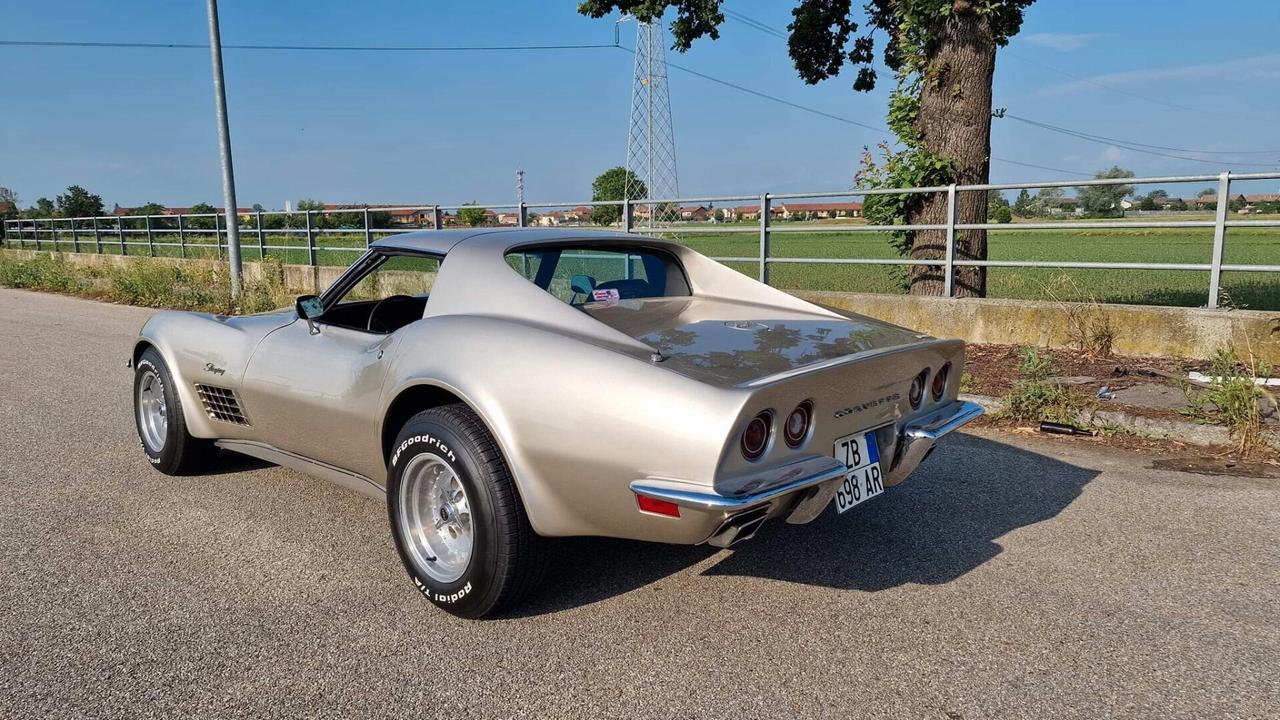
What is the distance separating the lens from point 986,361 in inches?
289

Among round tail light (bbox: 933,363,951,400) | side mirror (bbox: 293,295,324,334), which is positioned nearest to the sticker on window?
side mirror (bbox: 293,295,324,334)

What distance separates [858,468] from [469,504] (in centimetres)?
130

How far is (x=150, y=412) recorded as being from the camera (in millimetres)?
4777

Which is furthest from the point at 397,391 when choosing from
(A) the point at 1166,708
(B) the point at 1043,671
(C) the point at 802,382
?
(A) the point at 1166,708

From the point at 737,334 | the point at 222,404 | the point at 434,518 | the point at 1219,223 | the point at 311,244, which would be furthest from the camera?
the point at 311,244

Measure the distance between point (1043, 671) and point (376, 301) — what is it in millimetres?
3050

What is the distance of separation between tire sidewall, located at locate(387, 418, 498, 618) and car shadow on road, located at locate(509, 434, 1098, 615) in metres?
0.25

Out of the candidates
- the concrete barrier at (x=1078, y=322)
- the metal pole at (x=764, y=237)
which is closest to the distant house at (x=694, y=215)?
the metal pole at (x=764, y=237)

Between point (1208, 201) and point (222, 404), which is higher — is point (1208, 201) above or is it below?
above

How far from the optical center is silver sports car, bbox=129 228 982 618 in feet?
8.59

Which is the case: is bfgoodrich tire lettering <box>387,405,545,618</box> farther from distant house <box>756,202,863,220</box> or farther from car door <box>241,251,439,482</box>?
distant house <box>756,202,863,220</box>

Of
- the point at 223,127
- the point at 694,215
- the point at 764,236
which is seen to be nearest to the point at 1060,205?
the point at 764,236

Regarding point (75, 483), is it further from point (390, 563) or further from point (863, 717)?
point (863, 717)

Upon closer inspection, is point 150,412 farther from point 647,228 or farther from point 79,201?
point 79,201
